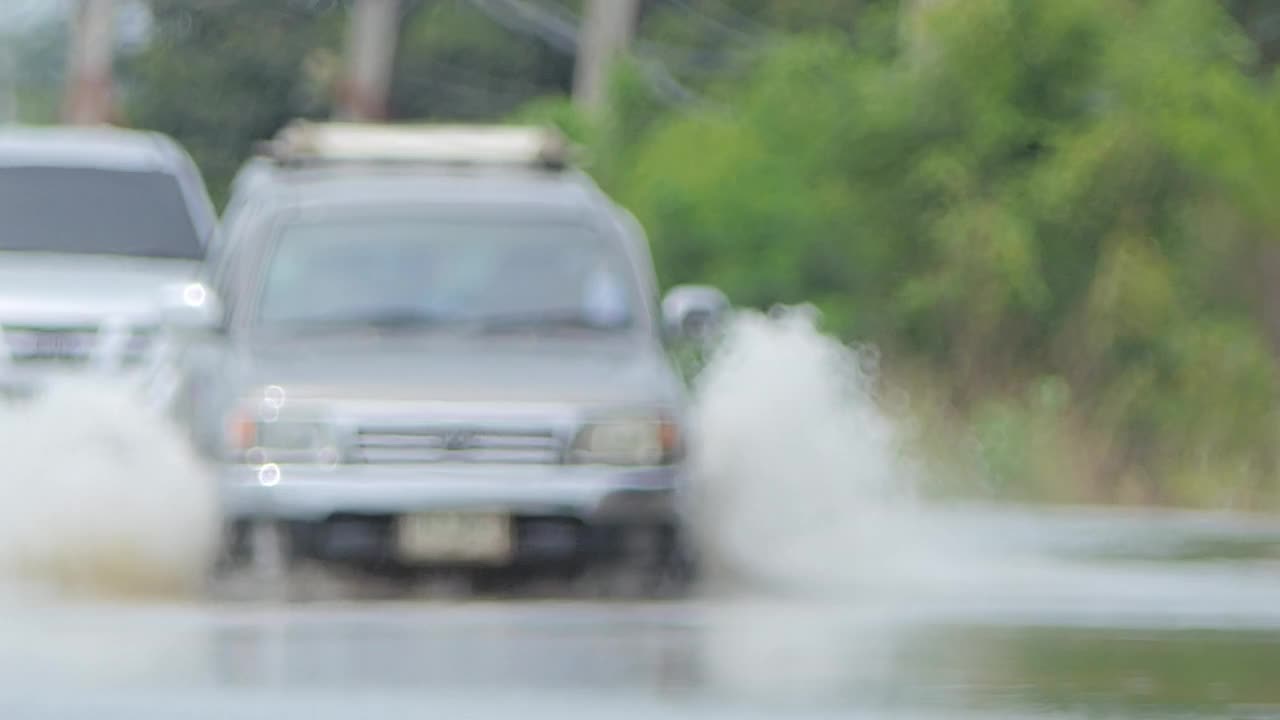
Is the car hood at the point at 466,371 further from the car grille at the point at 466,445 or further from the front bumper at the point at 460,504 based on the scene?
the front bumper at the point at 460,504

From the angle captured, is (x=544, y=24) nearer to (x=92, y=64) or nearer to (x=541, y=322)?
(x=92, y=64)

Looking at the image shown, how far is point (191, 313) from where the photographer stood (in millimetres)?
15594

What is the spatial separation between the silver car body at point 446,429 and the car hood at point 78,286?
3371 mm

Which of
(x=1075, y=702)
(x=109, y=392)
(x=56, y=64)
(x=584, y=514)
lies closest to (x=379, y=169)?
(x=109, y=392)

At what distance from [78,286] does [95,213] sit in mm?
1989

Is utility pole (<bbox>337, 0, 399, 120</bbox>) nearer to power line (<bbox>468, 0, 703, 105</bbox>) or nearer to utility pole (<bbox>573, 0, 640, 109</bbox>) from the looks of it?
utility pole (<bbox>573, 0, 640, 109</bbox>)

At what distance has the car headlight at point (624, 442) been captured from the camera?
15.0 m

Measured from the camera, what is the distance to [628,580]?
15.5 m

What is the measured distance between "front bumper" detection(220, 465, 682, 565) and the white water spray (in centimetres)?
43

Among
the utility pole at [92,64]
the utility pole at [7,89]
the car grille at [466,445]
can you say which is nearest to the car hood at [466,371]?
the car grille at [466,445]

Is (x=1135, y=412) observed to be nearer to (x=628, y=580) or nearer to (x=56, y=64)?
(x=628, y=580)

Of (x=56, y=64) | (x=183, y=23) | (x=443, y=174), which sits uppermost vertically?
(x=56, y=64)

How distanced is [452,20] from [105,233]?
48.3 metres

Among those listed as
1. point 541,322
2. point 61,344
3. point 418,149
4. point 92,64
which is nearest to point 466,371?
point 541,322
